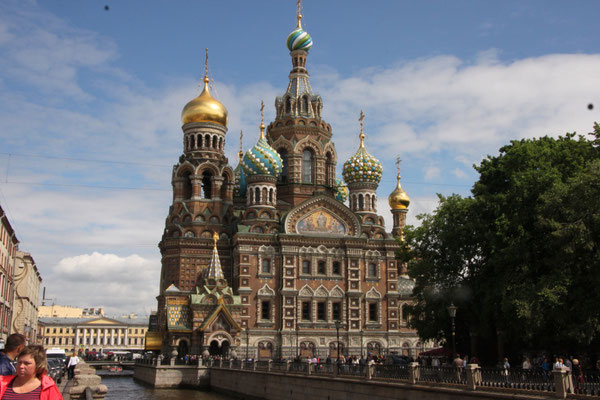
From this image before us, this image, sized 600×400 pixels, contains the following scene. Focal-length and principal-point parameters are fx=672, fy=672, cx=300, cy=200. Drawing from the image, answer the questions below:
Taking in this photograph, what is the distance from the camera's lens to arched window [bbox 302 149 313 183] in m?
56.6

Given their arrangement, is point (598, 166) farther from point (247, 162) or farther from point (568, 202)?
point (247, 162)

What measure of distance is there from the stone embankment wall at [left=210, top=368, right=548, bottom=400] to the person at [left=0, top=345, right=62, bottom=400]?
13616 mm

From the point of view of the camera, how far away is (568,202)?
2452 cm

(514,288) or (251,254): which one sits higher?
(251,254)

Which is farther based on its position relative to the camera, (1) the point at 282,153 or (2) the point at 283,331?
(1) the point at 282,153

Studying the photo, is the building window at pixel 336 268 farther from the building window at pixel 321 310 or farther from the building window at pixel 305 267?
the building window at pixel 321 310

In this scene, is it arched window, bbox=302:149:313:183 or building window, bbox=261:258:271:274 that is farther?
arched window, bbox=302:149:313:183

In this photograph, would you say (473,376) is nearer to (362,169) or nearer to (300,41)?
(362,169)

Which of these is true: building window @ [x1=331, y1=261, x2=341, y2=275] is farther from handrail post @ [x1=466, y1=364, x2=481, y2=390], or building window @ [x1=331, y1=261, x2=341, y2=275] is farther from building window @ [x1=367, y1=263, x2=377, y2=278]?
handrail post @ [x1=466, y1=364, x2=481, y2=390]

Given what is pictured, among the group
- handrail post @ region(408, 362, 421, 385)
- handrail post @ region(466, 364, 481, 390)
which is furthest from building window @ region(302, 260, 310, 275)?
handrail post @ region(466, 364, 481, 390)

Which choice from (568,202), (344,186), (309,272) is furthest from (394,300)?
(568,202)

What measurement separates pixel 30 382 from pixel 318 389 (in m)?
22.9

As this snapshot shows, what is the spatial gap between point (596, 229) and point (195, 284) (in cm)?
3264

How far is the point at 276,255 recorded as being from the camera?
1950 inches
